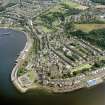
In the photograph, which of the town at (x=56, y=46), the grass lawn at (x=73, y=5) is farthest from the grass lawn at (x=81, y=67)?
the grass lawn at (x=73, y=5)

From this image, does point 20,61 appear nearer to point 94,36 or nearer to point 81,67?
point 81,67

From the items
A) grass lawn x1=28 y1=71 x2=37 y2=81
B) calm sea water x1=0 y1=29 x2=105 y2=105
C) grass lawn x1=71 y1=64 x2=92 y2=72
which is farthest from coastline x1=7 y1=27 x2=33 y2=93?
grass lawn x1=71 y1=64 x2=92 y2=72

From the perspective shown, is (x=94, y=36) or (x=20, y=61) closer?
(x=20, y=61)

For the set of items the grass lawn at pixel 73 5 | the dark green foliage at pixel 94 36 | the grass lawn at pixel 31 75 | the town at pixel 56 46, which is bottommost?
the grass lawn at pixel 31 75

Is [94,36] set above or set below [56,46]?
above

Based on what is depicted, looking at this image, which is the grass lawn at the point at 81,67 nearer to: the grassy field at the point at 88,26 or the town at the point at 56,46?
the town at the point at 56,46

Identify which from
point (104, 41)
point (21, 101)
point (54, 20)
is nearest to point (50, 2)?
point (54, 20)

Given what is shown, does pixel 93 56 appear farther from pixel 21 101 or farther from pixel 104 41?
pixel 21 101

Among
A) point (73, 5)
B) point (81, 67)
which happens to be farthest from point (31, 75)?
point (73, 5)

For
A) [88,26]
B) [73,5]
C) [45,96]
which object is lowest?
[45,96]

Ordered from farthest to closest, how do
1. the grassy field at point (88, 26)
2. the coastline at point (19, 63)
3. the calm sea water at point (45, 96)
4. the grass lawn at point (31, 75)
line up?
the grassy field at point (88, 26)
the grass lawn at point (31, 75)
the coastline at point (19, 63)
the calm sea water at point (45, 96)

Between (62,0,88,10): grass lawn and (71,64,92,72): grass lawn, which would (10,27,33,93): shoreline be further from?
(62,0,88,10): grass lawn
